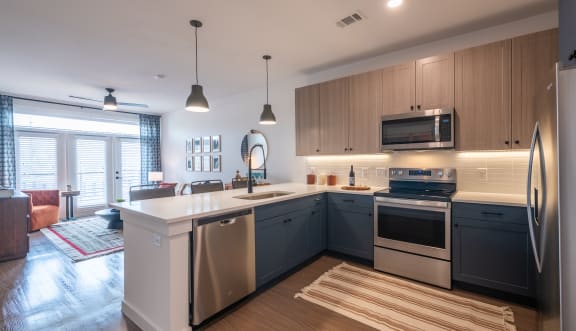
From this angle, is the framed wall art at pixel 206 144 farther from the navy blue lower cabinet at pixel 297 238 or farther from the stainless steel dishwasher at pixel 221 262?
the stainless steel dishwasher at pixel 221 262

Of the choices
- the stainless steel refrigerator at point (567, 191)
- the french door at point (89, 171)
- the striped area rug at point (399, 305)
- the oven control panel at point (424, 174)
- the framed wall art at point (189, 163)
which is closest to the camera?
the stainless steel refrigerator at point (567, 191)

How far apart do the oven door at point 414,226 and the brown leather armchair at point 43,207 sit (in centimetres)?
604

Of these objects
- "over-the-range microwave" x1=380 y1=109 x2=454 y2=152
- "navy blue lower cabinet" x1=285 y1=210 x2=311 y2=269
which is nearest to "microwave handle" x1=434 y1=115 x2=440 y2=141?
"over-the-range microwave" x1=380 y1=109 x2=454 y2=152

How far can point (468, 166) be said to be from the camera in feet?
9.38

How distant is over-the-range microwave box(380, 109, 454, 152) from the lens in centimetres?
267

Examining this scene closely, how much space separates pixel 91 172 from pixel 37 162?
100 centimetres

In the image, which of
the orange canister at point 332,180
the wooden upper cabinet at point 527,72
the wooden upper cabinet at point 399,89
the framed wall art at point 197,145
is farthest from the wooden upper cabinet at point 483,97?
the framed wall art at point 197,145

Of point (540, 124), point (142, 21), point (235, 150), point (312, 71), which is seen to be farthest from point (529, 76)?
point (235, 150)

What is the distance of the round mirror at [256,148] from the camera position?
471 cm

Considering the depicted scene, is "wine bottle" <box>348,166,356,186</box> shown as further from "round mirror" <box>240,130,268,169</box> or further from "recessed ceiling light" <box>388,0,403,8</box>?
"recessed ceiling light" <box>388,0,403,8</box>

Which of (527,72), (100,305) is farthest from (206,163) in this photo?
(527,72)

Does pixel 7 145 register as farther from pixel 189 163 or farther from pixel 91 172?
pixel 189 163

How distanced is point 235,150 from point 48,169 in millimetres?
4197

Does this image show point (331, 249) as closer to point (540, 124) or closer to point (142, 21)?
point (540, 124)
